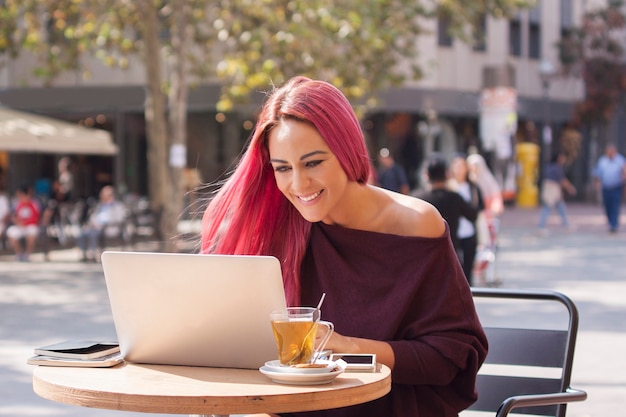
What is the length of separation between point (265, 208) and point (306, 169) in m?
0.30

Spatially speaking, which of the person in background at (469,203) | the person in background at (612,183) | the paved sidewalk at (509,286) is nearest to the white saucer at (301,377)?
the paved sidewalk at (509,286)

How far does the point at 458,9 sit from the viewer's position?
23562 millimetres

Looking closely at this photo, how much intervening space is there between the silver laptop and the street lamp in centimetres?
3682

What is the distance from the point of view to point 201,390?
9.81 ft

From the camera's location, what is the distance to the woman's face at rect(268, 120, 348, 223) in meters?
3.53

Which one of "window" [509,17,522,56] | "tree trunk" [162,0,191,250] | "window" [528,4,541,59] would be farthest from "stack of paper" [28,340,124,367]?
"window" [528,4,541,59]

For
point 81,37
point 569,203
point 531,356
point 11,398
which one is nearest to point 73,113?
point 81,37

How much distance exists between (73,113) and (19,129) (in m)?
16.8

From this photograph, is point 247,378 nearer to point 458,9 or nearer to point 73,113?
point 458,9

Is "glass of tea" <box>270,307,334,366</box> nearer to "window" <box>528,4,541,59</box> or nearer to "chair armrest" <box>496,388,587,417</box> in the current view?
"chair armrest" <box>496,388,587,417</box>

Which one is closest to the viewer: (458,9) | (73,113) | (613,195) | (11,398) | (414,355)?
(414,355)

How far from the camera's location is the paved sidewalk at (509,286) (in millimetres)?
8008

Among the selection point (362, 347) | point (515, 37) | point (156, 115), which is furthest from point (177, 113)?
point (515, 37)

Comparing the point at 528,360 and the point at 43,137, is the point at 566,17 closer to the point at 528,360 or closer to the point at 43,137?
the point at 43,137
